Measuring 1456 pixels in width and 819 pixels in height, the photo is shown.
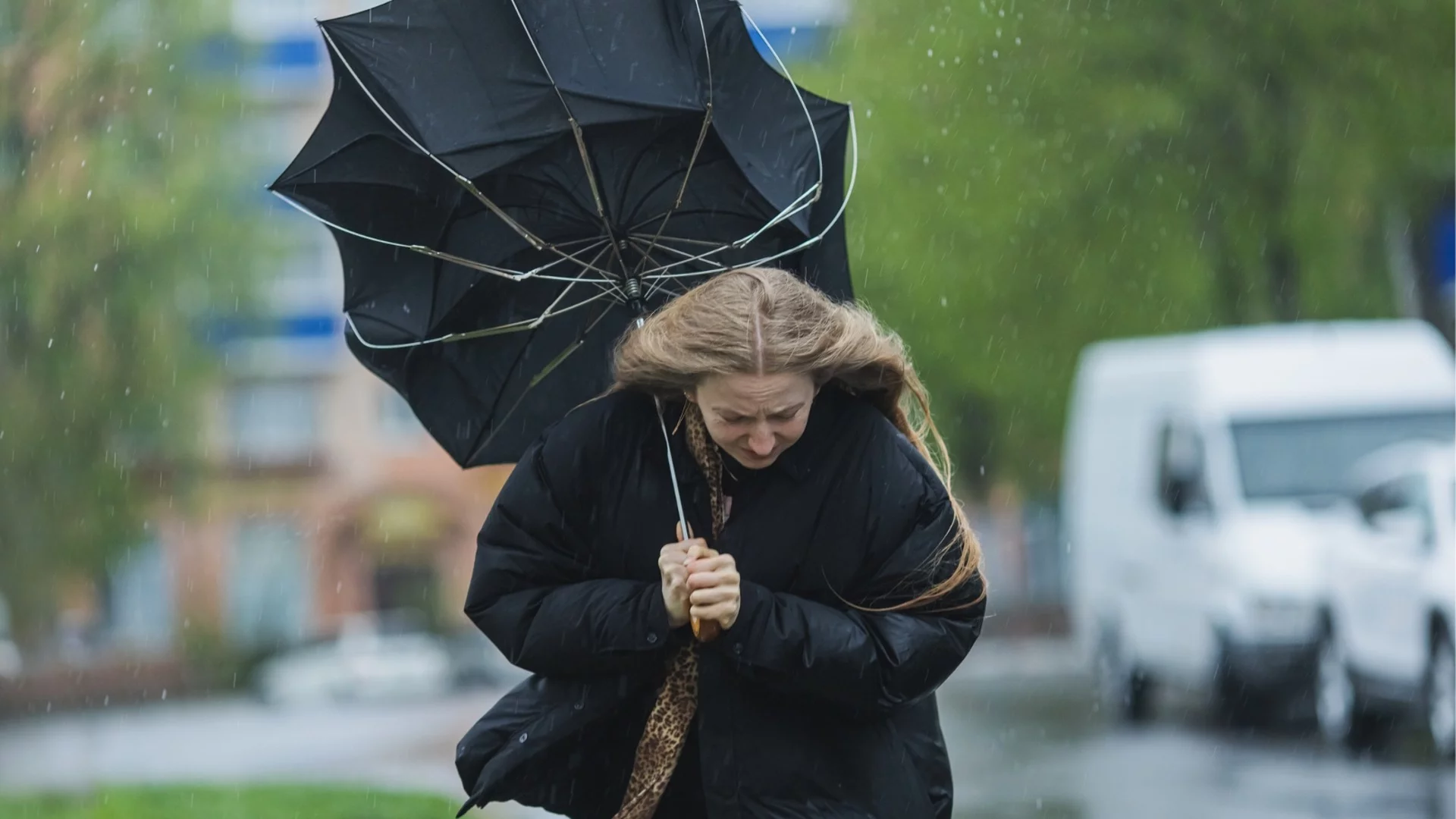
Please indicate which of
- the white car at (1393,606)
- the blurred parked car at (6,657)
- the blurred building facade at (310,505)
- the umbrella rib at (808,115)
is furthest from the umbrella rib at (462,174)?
the blurred building facade at (310,505)

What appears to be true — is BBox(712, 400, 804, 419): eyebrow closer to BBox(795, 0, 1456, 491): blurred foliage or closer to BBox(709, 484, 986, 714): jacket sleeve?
BBox(709, 484, 986, 714): jacket sleeve

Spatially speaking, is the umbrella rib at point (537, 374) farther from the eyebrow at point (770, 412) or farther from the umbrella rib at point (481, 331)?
the eyebrow at point (770, 412)

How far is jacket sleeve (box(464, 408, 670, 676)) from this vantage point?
3812mm

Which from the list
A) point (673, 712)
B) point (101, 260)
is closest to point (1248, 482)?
point (673, 712)

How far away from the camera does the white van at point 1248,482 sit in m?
14.8

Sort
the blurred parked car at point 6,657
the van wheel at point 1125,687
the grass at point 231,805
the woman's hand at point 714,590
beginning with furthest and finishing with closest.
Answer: the blurred parked car at point 6,657 < the van wheel at point 1125,687 < the grass at point 231,805 < the woman's hand at point 714,590

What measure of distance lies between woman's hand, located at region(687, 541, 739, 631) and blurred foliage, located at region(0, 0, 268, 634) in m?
19.2

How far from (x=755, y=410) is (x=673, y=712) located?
0.55 metres

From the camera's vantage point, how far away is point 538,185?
4590 mm

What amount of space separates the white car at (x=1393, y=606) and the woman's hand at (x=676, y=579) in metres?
8.91

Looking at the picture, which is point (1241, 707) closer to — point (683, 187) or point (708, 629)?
point (683, 187)

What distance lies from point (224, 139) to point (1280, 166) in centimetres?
1322

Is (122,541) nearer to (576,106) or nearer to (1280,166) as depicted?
(1280,166)

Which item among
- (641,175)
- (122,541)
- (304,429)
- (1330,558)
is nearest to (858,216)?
(122,541)
